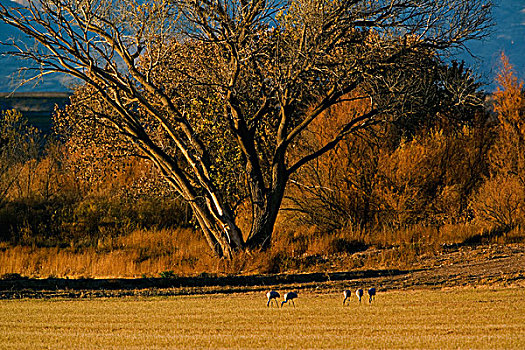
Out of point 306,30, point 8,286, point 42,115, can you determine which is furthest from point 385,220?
point 42,115

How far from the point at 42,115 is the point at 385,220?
→ 87288 millimetres

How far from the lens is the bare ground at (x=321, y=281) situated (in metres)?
13.4

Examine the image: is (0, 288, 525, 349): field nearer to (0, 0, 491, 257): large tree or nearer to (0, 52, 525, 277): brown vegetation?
(0, 52, 525, 277): brown vegetation

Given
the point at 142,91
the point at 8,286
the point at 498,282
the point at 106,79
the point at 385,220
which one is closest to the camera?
the point at 498,282

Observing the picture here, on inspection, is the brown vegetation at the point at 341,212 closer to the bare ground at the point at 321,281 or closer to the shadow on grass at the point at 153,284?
the bare ground at the point at 321,281

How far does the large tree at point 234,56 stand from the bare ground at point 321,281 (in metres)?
3.24

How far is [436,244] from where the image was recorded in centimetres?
1923

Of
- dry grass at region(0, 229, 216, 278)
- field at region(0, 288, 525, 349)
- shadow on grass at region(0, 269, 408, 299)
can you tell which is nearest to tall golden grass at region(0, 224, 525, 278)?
→ dry grass at region(0, 229, 216, 278)

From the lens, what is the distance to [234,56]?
1759 cm

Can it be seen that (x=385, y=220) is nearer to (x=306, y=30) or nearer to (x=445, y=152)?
(x=445, y=152)

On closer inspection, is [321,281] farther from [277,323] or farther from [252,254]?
[277,323]

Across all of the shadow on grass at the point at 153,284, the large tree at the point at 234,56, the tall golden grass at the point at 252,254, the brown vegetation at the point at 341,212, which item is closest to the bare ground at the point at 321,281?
the shadow on grass at the point at 153,284

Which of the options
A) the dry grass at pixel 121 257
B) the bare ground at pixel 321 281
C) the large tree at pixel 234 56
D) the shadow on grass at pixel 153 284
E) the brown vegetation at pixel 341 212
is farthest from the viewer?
the dry grass at pixel 121 257

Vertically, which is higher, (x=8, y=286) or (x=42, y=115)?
(x=42, y=115)
